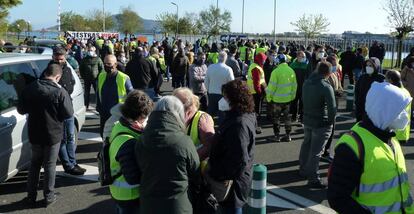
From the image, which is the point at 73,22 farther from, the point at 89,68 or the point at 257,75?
the point at 257,75

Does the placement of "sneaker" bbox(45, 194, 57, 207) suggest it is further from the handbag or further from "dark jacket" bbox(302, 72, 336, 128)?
"dark jacket" bbox(302, 72, 336, 128)

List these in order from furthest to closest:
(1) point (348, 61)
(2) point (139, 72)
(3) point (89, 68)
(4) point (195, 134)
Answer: (1) point (348, 61), (3) point (89, 68), (2) point (139, 72), (4) point (195, 134)

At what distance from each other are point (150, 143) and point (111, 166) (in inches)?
29.8

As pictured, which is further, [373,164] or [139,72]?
[139,72]

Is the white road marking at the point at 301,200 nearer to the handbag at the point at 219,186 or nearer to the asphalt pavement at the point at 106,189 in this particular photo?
the asphalt pavement at the point at 106,189

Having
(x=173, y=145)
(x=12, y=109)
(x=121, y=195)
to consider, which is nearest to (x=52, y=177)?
(x=12, y=109)

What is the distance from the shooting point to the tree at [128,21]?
3462 inches

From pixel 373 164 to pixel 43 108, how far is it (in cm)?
428

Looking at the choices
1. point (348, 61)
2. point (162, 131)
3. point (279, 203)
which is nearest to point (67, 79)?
point (279, 203)

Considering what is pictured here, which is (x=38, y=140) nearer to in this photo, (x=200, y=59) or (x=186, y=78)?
(x=200, y=59)

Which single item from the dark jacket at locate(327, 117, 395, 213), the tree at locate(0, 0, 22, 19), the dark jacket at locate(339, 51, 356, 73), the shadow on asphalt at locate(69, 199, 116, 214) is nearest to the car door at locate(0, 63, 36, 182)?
the shadow on asphalt at locate(69, 199, 116, 214)

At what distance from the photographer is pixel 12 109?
604 cm

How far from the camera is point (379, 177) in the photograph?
2.74m

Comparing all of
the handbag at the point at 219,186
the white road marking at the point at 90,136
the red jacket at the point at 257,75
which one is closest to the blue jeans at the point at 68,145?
the white road marking at the point at 90,136
